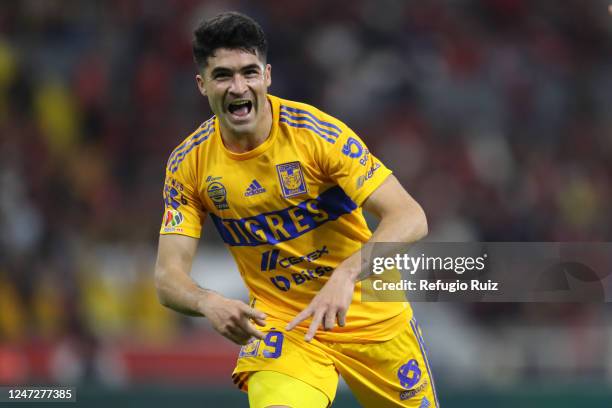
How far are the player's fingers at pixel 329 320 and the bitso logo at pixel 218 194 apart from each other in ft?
3.21

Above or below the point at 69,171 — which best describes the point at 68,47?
above

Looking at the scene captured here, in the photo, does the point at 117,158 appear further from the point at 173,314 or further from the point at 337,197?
the point at 337,197

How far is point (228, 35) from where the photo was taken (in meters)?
4.96

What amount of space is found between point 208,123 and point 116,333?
5.62 metres

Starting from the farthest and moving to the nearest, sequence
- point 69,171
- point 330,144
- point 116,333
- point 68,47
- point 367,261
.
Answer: point 68,47 < point 69,171 < point 116,333 < point 330,144 < point 367,261

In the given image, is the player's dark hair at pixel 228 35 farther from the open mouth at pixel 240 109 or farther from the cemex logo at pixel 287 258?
the cemex logo at pixel 287 258

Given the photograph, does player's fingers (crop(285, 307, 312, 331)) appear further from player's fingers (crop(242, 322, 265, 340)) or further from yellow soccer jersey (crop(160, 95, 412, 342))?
yellow soccer jersey (crop(160, 95, 412, 342))

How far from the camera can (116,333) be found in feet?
34.8

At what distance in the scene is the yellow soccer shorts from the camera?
5172 mm

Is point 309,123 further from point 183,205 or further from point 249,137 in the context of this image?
point 183,205

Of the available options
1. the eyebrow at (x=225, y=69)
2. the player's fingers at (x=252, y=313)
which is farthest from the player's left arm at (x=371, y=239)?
the eyebrow at (x=225, y=69)

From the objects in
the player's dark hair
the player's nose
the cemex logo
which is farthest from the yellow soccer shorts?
the player's dark hair

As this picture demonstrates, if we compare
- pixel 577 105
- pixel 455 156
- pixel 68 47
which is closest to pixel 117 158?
pixel 68 47

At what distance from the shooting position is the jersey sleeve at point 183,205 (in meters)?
5.24
